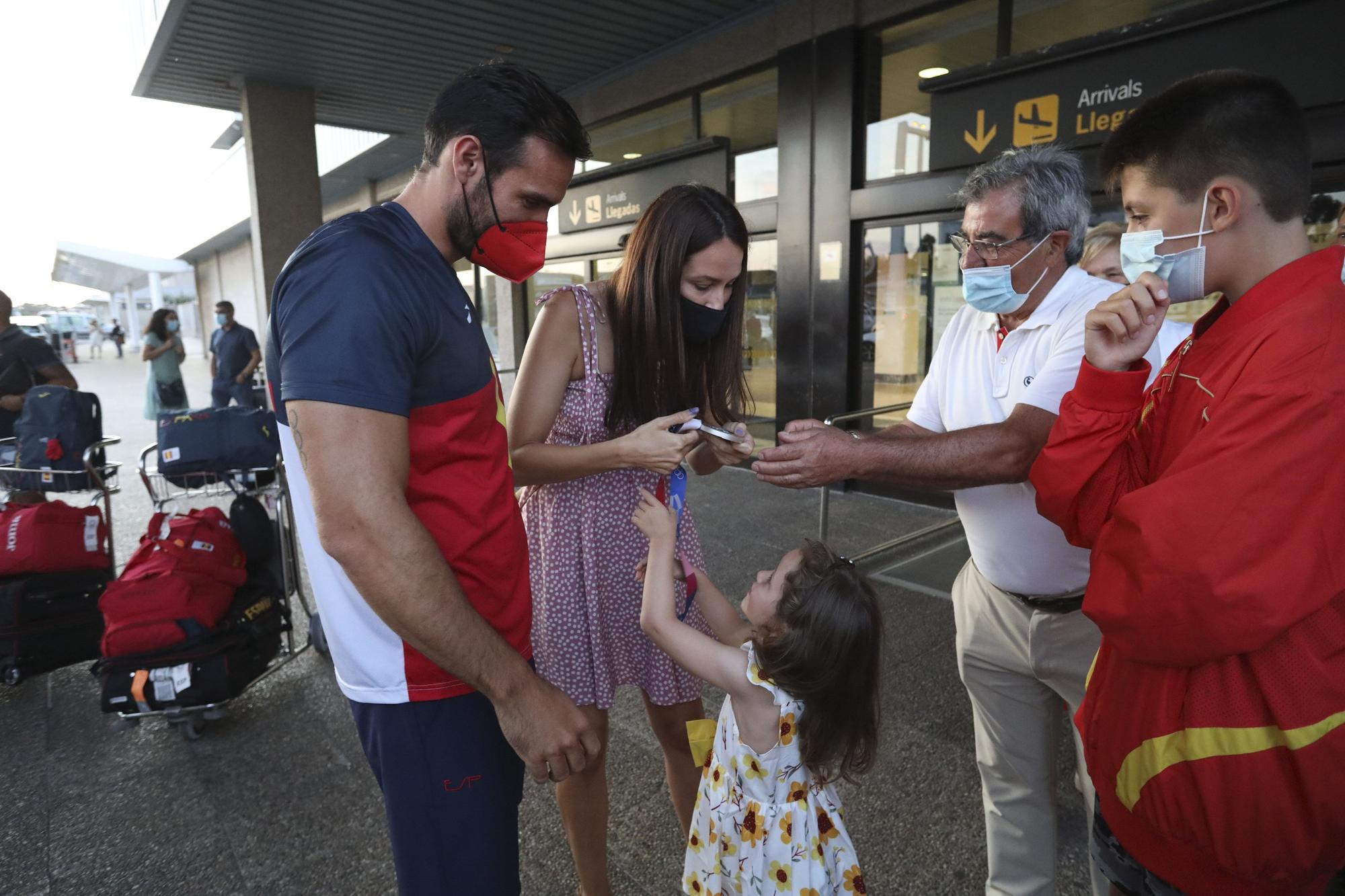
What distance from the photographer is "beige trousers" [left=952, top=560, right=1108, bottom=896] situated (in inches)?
75.1

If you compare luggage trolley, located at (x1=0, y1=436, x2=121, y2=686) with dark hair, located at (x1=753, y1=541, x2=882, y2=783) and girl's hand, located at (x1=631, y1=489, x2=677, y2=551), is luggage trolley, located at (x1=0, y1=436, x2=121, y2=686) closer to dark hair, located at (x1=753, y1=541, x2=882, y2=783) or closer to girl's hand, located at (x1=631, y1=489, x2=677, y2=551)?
girl's hand, located at (x1=631, y1=489, x2=677, y2=551)

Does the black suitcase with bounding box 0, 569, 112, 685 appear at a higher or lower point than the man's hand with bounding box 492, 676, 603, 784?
lower

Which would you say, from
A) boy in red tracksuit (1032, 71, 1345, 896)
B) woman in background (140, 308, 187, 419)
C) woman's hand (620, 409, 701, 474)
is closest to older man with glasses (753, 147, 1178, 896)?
woman's hand (620, 409, 701, 474)

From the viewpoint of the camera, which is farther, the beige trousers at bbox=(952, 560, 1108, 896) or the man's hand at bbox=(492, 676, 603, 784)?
the beige trousers at bbox=(952, 560, 1108, 896)

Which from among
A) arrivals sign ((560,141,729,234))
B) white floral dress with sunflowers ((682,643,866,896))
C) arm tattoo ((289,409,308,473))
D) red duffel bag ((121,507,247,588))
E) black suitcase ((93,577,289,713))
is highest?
arrivals sign ((560,141,729,234))

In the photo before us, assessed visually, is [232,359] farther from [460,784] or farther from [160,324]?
[460,784]

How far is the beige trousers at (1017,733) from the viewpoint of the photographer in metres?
1.91

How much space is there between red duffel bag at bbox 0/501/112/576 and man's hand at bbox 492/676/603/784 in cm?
362

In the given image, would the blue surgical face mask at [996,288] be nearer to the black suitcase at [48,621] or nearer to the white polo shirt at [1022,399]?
the white polo shirt at [1022,399]

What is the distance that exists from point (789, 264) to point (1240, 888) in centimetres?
664

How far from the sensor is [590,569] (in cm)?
204

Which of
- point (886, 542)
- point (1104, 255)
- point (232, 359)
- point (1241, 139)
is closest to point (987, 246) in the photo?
point (1241, 139)

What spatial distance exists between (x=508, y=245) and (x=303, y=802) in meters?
2.42

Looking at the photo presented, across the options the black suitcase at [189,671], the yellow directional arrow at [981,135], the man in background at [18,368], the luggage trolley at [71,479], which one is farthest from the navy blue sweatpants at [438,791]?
the yellow directional arrow at [981,135]
